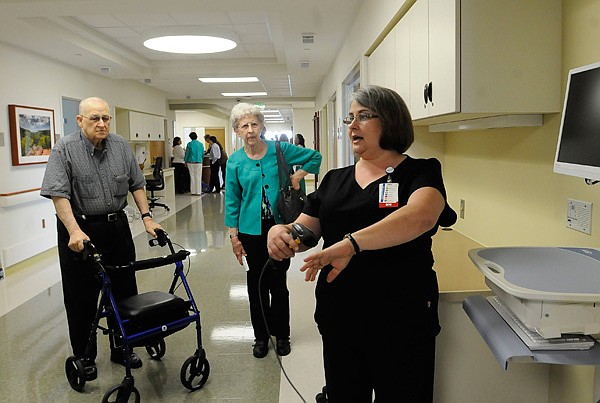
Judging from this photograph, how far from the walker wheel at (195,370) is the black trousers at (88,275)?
0.54 meters

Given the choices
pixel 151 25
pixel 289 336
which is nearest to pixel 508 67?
pixel 289 336

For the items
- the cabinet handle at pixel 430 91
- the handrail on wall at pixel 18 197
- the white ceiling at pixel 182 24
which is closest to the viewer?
the cabinet handle at pixel 430 91

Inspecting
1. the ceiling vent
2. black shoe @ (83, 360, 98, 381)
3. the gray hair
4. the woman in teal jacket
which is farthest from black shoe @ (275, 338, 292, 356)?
the ceiling vent

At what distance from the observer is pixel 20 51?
6.05m

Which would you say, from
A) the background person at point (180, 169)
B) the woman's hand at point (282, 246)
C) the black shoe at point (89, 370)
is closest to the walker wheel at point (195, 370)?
the black shoe at point (89, 370)

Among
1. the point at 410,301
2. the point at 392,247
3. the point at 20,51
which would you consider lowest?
the point at 410,301

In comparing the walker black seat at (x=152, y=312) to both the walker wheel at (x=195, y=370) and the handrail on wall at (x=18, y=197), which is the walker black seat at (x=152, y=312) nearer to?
the walker wheel at (x=195, y=370)

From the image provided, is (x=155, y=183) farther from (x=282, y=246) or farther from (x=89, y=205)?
(x=282, y=246)

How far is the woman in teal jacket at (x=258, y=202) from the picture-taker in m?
3.00

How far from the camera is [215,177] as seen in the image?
13.9m

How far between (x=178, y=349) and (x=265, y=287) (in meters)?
0.74

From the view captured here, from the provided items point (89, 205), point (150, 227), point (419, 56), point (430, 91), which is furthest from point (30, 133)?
point (430, 91)

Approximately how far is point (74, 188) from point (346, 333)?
1913 millimetres

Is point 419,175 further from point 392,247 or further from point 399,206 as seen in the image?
point 392,247
